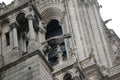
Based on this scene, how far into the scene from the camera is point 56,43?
2048 cm

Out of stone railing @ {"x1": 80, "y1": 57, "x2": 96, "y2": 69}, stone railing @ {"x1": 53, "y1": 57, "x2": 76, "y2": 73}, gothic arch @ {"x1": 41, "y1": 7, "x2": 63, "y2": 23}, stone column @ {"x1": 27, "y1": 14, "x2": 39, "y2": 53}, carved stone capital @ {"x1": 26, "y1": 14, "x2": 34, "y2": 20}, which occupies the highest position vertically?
gothic arch @ {"x1": 41, "y1": 7, "x2": 63, "y2": 23}

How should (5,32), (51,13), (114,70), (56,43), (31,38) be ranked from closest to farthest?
1. (31,38)
2. (5,32)
3. (56,43)
4. (114,70)
5. (51,13)

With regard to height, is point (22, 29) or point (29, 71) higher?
point (22, 29)

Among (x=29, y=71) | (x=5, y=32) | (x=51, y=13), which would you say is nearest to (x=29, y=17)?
(x=5, y=32)

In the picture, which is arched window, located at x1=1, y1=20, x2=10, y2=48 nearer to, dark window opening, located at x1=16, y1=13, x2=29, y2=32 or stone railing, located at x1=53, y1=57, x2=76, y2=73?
dark window opening, located at x1=16, y1=13, x2=29, y2=32

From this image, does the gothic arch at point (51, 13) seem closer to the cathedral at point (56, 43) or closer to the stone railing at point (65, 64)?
the cathedral at point (56, 43)

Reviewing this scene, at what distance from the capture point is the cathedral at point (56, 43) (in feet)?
59.2

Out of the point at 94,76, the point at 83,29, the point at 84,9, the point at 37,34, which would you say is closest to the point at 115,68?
the point at 94,76

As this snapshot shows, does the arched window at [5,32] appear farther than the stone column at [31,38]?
Yes

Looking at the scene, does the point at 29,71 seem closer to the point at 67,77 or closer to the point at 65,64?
Result: the point at 67,77

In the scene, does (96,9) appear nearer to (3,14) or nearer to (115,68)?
(115,68)

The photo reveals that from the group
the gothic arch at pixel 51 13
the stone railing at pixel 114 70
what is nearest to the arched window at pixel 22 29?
the stone railing at pixel 114 70

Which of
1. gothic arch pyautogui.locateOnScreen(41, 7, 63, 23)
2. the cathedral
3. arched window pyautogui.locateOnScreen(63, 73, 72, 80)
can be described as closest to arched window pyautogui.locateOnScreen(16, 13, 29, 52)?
the cathedral

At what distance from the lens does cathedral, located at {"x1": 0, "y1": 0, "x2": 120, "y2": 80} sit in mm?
18031
